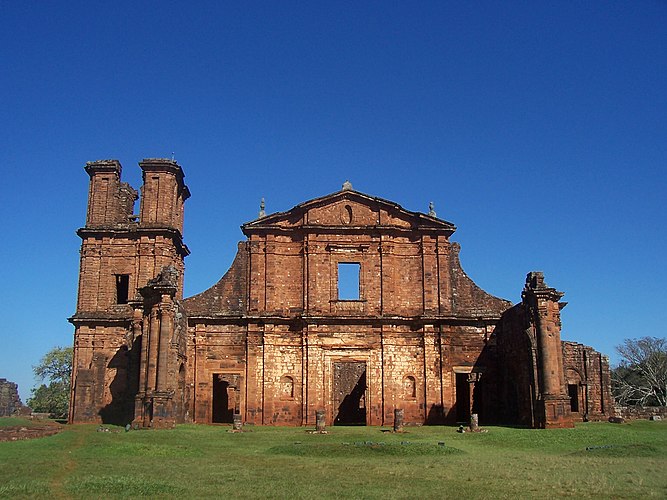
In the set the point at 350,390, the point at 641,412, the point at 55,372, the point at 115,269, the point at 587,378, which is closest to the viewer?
the point at 115,269

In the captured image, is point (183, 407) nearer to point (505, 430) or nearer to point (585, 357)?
point (505, 430)

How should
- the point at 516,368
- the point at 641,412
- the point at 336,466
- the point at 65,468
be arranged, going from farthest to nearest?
the point at 641,412, the point at 516,368, the point at 336,466, the point at 65,468

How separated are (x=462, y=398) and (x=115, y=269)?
18.5m

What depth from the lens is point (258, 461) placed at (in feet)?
57.8

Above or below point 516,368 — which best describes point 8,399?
below

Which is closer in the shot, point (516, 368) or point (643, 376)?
point (516, 368)

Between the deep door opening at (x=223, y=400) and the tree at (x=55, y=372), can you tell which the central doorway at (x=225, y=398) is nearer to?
the deep door opening at (x=223, y=400)

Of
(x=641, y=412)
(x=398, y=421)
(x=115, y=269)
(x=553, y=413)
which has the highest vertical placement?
(x=115, y=269)

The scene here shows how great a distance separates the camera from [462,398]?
3516 centimetres

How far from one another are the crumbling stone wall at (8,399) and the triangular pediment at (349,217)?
20.9 meters

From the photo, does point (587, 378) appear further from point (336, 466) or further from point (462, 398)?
point (336, 466)

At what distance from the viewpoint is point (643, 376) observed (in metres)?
56.4

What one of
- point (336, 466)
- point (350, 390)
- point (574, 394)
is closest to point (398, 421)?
point (336, 466)

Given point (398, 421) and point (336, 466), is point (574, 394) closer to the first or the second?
point (398, 421)
